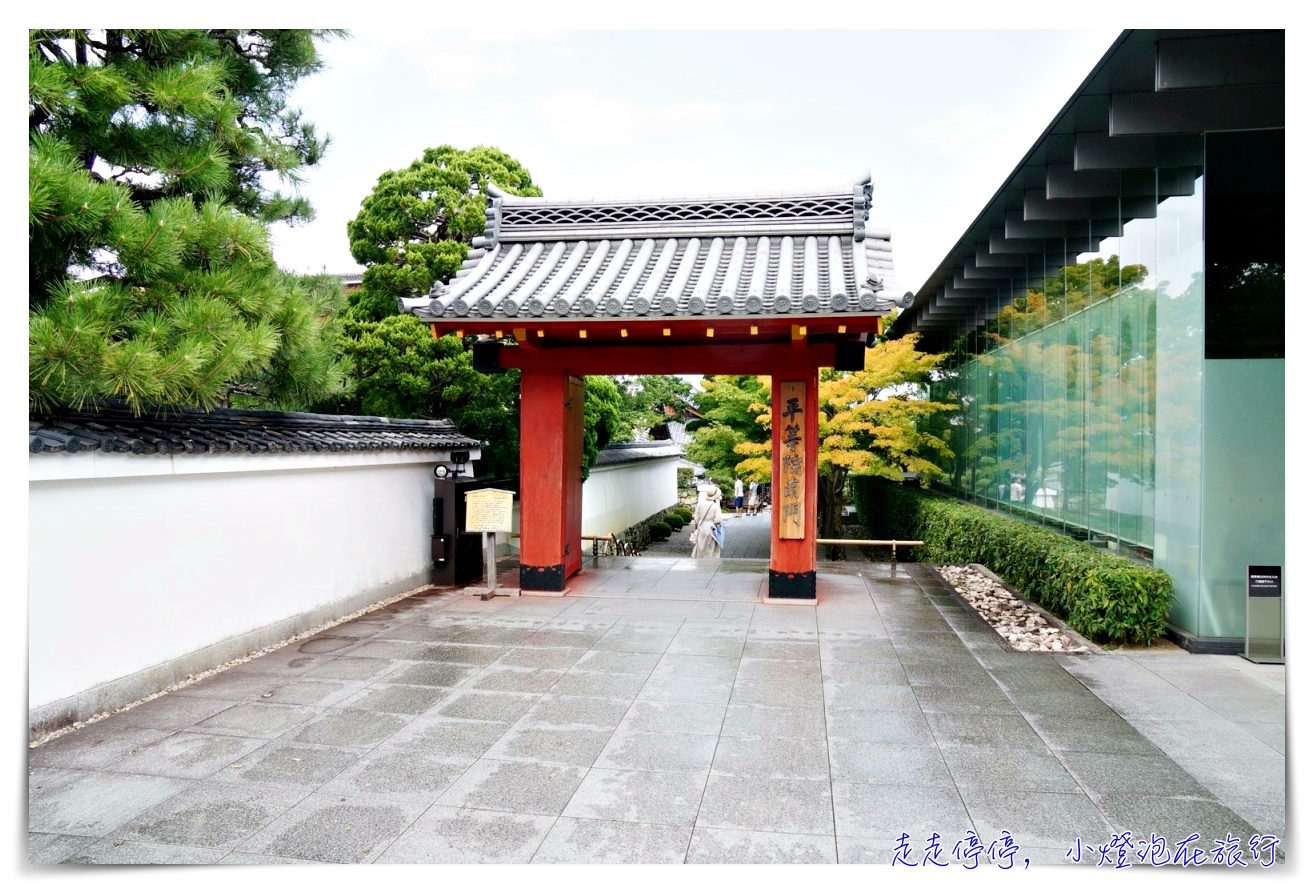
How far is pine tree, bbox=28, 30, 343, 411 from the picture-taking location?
174 inches

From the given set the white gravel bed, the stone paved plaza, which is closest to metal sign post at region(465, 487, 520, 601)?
the stone paved plaza

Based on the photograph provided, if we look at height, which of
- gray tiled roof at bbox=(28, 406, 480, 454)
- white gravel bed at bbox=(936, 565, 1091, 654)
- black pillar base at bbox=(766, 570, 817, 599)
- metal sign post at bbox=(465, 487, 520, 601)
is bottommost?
white gravel bed at bbox=(936, 565, 1091, 654)

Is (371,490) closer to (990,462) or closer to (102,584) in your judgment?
(102,584)

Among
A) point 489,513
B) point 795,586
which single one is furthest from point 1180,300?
point 489,513

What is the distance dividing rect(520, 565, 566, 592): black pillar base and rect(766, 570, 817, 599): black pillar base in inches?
96.4

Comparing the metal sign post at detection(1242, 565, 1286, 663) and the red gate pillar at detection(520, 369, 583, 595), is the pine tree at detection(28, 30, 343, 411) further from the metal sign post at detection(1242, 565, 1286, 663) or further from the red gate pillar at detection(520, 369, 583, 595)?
the metal sign post at detection(1242, 565, 1286, 663)

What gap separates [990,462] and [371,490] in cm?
939

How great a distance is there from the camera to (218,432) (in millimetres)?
6227

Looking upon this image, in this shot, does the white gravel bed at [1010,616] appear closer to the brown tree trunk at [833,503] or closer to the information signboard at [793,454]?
the information signboard at [793,454]

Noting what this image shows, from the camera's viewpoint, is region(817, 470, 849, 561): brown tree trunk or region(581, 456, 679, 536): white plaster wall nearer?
region(817, 470, 849, 561): brown tree trunk

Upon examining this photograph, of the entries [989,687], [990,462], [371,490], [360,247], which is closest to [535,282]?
[371,490]

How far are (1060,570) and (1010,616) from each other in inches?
31.3

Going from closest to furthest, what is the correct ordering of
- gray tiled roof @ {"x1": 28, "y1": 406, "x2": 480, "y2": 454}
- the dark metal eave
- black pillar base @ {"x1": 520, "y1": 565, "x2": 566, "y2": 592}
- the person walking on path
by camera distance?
gray tiled roof @ {"x1": 28, "y1": 406, "x2": 480, "y2": 454} < the dark metal eave < black pillar base @ {"x1": 520, "y1": 565, "x2": 566, "y2": 592} < the person walking on path

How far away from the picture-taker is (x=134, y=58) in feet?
17.5
